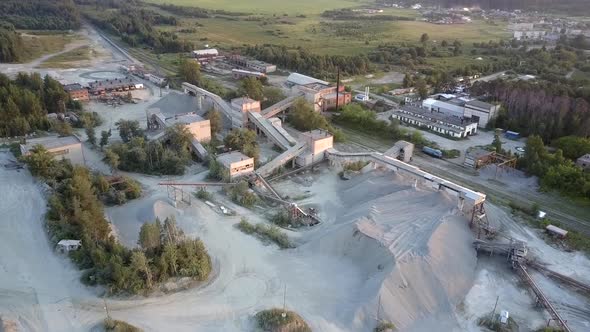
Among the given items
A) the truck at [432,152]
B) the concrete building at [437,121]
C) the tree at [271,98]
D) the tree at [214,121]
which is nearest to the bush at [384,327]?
the truck at [432,152]

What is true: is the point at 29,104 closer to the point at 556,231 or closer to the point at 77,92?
the point at 77,92

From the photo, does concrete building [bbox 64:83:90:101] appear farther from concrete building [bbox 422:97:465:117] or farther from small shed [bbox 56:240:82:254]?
concrete building [bbox 422:97:465:117]

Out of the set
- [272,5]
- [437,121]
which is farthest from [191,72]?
[272,5]

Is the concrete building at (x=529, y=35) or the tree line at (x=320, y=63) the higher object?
the concrete building at (x=529, y=35)

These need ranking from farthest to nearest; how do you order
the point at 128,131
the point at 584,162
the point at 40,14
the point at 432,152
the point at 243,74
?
the point at 40,14, the point at 243,74, the point at 128,131, the point at 432,152, the point at 584,162

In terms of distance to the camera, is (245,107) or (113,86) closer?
(245,107)

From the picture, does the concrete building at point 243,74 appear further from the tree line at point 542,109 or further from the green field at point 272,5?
the green field at point 272,5
